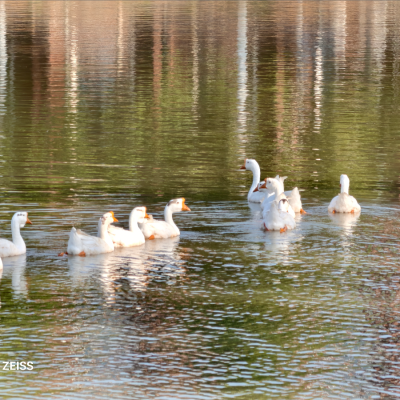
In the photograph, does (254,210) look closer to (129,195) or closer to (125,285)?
(129,195)

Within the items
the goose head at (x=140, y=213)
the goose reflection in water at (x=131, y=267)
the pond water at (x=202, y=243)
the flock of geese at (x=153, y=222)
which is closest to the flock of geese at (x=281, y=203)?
the flock of geese at (x=153, y=222)

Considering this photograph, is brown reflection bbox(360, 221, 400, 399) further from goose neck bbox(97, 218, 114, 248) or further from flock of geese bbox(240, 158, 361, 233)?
goose neck bbox(97, 218, 114, 248)

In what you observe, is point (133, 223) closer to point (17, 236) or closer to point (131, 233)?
point (131, 233)

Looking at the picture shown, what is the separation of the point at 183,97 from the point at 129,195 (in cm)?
2024

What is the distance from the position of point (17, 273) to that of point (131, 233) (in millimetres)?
2507

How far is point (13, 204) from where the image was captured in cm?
2138

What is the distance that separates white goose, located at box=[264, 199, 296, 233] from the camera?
63.0 ft

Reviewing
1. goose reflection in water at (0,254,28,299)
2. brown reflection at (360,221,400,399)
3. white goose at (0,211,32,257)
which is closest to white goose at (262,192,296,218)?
brown reflection at (360,221,400,399)

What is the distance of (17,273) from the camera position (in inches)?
648

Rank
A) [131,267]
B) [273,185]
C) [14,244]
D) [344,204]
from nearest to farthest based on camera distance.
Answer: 1. [131,267]
2. [14,244]
3. [344,204]
4. [273,185]

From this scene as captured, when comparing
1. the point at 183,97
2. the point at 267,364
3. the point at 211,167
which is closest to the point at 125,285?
the point at 267,364

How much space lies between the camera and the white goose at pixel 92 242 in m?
17.2

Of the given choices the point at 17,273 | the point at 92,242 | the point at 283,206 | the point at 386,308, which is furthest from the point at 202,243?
the point at 386,308

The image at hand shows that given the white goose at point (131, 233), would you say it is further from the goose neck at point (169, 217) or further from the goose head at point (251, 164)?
the goose head at point (251, 164)
